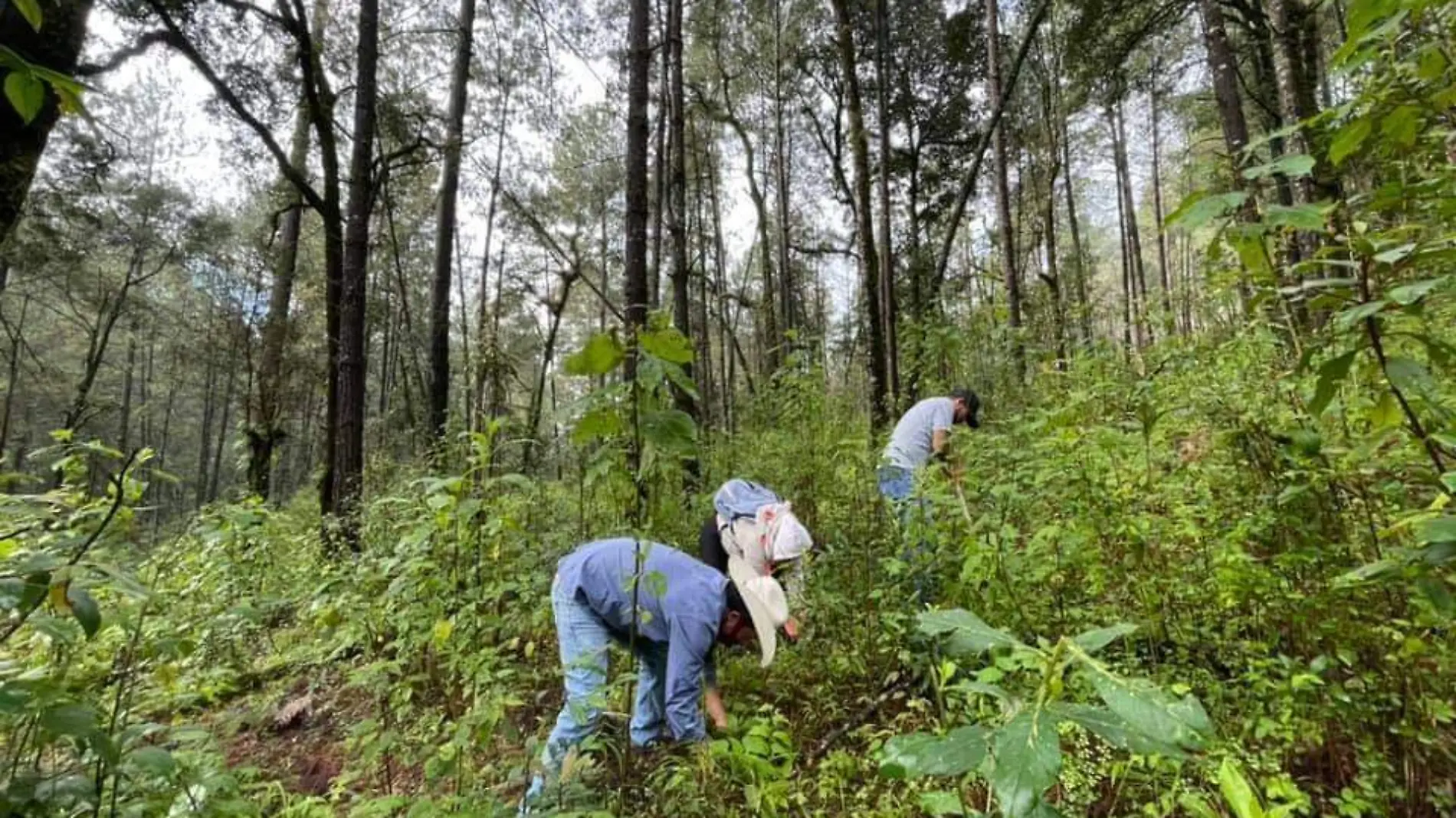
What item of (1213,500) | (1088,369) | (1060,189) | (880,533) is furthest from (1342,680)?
(1060,189)

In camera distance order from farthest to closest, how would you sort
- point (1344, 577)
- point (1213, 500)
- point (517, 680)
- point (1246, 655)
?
point (517, 680), point (1213, 500), point (1246, 655), point (1344, 577)

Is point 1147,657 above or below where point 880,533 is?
below

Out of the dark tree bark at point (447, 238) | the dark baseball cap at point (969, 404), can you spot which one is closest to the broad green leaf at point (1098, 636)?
the dark baseball cap at point (969, 404)

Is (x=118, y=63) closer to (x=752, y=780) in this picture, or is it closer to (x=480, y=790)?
(x=480, y=790)

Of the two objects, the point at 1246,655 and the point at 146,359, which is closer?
the point at 1246,655

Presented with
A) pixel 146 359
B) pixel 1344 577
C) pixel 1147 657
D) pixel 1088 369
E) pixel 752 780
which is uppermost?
pixel 146 359

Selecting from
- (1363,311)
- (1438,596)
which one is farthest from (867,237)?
(1438,596)

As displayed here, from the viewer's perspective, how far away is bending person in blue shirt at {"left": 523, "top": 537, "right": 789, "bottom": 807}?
2479mm

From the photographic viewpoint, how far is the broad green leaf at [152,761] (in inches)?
49.6

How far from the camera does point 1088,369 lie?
4086 mm

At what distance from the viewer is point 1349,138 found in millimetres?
1142

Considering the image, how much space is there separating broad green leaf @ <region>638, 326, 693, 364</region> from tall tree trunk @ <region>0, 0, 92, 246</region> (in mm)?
3092

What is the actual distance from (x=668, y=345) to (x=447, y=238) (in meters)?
7.64

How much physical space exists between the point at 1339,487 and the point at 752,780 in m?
2.19
